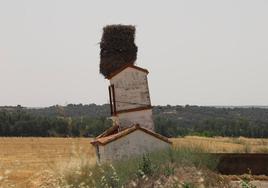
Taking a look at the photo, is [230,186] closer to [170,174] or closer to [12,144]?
[170,174]

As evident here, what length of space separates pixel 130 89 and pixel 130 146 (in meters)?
2.13

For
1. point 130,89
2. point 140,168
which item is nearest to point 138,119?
point 130,89

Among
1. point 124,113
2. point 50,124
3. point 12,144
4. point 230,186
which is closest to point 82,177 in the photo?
point 230,186

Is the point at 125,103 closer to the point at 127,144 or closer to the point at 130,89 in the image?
the point at 130,89

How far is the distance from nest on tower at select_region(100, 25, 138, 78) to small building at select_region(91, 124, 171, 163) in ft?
10.7

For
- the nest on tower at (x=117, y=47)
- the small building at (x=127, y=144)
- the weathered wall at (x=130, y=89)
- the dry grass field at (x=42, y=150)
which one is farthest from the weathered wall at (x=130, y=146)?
the nest on tower at (x=117, y=47)

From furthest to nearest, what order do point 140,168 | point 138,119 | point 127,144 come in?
1. point 138,119
2. point 127,144
3. point 140,168

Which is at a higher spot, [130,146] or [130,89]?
[130,89]

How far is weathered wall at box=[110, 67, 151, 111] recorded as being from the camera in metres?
17.1

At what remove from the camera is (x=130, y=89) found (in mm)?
17281

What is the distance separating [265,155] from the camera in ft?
50.7

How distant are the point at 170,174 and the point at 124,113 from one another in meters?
5.93

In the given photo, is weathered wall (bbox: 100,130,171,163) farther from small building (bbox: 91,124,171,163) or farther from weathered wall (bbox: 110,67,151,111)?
weathered wall (bbox: 110,67,151,111)

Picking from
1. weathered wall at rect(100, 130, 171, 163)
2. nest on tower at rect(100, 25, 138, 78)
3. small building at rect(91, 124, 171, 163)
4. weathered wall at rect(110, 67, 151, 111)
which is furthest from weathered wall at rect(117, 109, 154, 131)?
nest on tower at rect(100, 25, 138, 78)
